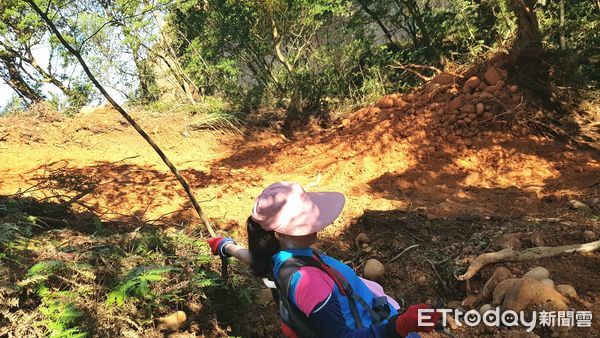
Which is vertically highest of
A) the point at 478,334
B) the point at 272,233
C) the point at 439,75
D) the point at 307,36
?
the point at 307,36

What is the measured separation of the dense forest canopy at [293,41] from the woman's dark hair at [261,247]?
669cm

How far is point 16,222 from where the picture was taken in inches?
128

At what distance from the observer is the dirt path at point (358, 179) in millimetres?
3643

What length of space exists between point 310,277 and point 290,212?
26 cm

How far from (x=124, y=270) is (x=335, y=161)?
4495 mm

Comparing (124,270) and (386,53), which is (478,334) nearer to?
(124,270)

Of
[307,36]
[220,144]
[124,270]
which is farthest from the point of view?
[307,36]

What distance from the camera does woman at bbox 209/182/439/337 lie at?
1.41m

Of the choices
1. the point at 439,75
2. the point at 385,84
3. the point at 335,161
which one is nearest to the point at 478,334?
the point at 335,161

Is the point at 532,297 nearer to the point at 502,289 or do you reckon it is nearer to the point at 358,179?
the point at 502,289

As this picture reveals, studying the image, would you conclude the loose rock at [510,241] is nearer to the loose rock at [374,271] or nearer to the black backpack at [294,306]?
the loose rock at [374,271]

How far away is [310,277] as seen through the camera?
1.47 m

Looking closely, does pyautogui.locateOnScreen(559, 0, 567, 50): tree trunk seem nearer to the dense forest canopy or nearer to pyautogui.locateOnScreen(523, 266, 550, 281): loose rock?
the dense forest canopy

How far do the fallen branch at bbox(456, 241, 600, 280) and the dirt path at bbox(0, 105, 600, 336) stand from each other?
10 cm
